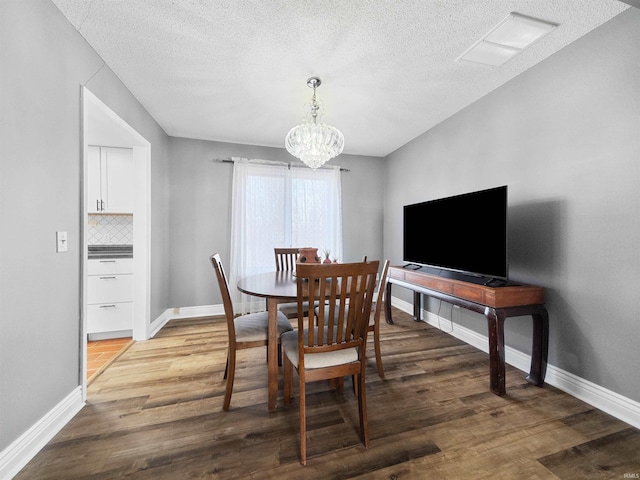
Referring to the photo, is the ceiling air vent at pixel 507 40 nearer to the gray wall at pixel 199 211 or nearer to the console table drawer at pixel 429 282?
the console table drawer at pixel 429 282

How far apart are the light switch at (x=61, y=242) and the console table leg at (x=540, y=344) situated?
3.28 metres

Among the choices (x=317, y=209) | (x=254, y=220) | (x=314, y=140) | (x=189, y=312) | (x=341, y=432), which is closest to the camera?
(x=341, y=432)

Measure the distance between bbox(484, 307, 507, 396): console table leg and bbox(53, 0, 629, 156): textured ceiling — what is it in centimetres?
200

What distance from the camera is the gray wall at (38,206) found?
4.15ft

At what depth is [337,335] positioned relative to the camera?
1479mm

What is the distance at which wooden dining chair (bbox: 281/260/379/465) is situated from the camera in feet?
4.42

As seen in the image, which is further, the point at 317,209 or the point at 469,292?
the point at 317,209

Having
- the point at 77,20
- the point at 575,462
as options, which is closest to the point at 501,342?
the point at 575,462

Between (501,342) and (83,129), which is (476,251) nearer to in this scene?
(501,342)

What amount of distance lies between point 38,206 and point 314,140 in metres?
1.95

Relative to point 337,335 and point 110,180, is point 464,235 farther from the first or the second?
point 110,180

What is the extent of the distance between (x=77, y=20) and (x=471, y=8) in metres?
2.52

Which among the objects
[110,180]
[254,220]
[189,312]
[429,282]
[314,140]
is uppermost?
[314,140]

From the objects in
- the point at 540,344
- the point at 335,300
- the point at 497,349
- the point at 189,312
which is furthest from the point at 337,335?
the point at 189,312
